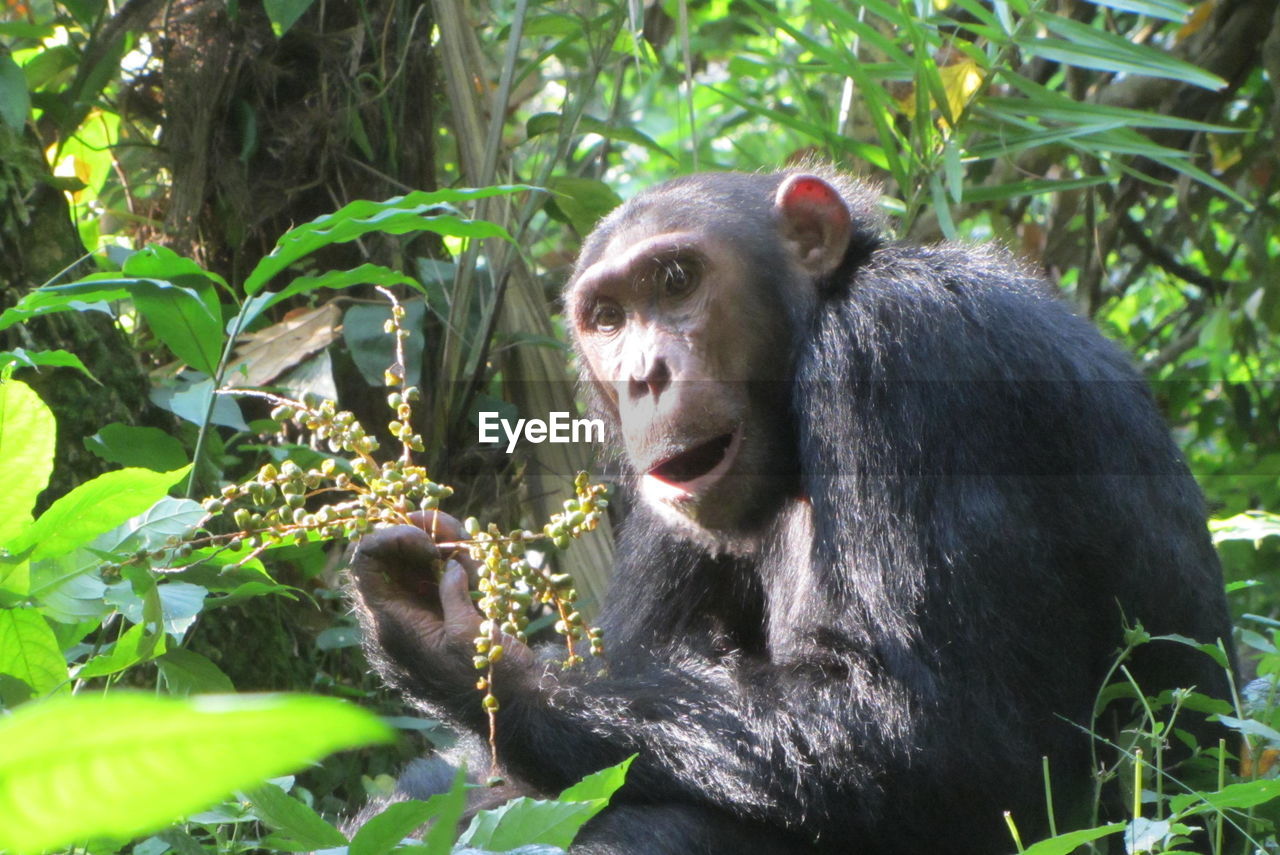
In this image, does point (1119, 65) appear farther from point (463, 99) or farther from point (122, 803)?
point (122, 803)

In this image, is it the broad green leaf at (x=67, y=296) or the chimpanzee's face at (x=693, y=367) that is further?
the chimpanzee's face at (x=693, y=367)

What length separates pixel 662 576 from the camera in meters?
4.04

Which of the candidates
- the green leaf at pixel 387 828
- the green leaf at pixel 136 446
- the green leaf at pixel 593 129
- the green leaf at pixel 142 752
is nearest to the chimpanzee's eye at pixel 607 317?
the green leaf at pixel 136 446

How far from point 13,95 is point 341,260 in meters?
1.42

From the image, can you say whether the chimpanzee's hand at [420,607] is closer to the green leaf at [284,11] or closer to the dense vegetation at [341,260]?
the dense vegetation at [341,260]

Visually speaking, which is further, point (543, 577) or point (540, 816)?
point (543, 577)

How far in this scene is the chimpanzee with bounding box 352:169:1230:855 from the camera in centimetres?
314

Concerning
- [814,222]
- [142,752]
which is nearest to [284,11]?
[814,222]

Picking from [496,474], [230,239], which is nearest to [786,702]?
[496,474]

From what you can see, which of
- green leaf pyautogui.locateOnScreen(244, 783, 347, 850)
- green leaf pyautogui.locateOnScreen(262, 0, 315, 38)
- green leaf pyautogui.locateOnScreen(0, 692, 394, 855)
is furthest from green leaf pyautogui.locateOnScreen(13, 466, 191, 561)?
green leaf pyautogui.locateOnScreen(262, 0, 315, 38)

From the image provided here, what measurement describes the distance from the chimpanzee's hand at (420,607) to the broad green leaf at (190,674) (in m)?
0.56

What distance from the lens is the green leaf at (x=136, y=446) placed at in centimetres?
352

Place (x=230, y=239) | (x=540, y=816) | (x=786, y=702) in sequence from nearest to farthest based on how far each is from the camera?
(x=540, y=816) < (x=786, y=702) < (x=230, y=239)

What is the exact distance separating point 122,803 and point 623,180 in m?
10.3
